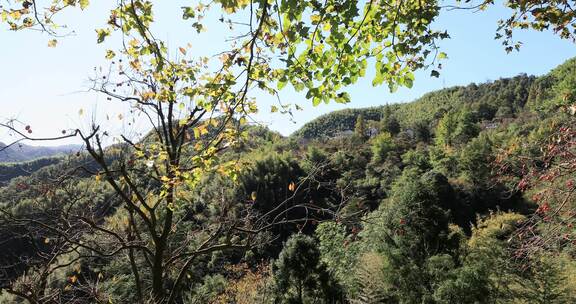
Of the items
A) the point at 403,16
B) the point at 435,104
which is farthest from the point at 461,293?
the point at 435,104

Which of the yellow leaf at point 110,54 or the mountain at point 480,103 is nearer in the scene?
the yellow leaf at point 110,54

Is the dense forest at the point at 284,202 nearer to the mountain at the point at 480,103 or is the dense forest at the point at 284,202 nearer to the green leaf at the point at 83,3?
the green leaf at the point at 83,3

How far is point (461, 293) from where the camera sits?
41.0 ft

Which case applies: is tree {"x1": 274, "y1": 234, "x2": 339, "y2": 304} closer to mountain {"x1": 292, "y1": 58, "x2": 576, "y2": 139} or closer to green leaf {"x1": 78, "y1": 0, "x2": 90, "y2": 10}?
green leaf {"x1": 78, "y1": 0, "x2": 90, "y2": 10}

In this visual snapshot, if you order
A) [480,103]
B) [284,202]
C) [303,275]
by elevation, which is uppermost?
[480,103]

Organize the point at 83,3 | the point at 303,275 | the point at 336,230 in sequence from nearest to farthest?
the point at 83,3
the point at 303,275
the point at 336,230

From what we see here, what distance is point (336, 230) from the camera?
72.6 feet

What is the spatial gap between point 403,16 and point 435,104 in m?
106

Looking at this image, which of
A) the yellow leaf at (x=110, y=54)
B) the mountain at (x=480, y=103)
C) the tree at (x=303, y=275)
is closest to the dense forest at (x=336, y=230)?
the tree at (x=303, y=275)

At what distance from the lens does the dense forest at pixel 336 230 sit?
4.14m

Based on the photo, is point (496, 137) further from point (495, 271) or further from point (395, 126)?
point (495, 271)

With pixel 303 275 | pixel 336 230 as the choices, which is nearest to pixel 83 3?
pixel 303 275

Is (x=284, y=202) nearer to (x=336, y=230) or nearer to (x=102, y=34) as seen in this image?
(x=102, y=34)

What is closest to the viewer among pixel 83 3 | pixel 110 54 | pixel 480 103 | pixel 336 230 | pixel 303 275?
pixel 83 3
